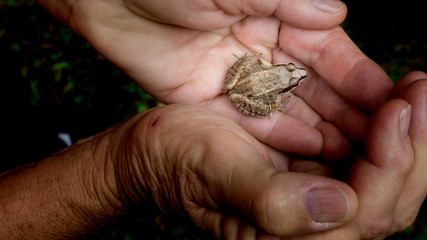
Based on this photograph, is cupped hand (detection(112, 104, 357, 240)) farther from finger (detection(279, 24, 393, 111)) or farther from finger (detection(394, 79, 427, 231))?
finger (detection(279, 24, 393, 111))

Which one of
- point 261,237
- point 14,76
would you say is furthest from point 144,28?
point 14,76

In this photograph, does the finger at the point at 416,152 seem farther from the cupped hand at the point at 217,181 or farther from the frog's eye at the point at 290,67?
the frog's eye at the point at 290,67

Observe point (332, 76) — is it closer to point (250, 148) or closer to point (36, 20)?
point (250, 148)

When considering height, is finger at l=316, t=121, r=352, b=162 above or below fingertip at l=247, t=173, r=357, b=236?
below

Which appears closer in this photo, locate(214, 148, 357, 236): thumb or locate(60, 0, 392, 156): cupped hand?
locate(214, 148, 357, 236): thumb

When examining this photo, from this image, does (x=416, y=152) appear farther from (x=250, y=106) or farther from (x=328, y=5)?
(x=250, y=106)

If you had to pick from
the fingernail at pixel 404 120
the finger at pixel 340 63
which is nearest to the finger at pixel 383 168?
the fingernail at pixel 404 120

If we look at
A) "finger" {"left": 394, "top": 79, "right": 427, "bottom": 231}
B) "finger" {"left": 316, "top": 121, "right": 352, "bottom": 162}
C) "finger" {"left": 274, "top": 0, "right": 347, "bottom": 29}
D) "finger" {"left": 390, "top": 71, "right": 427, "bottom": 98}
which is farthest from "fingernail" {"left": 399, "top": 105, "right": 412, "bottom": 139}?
"finger" {"left": 274, "top": 0, "right": 347, "bottom": 29}
